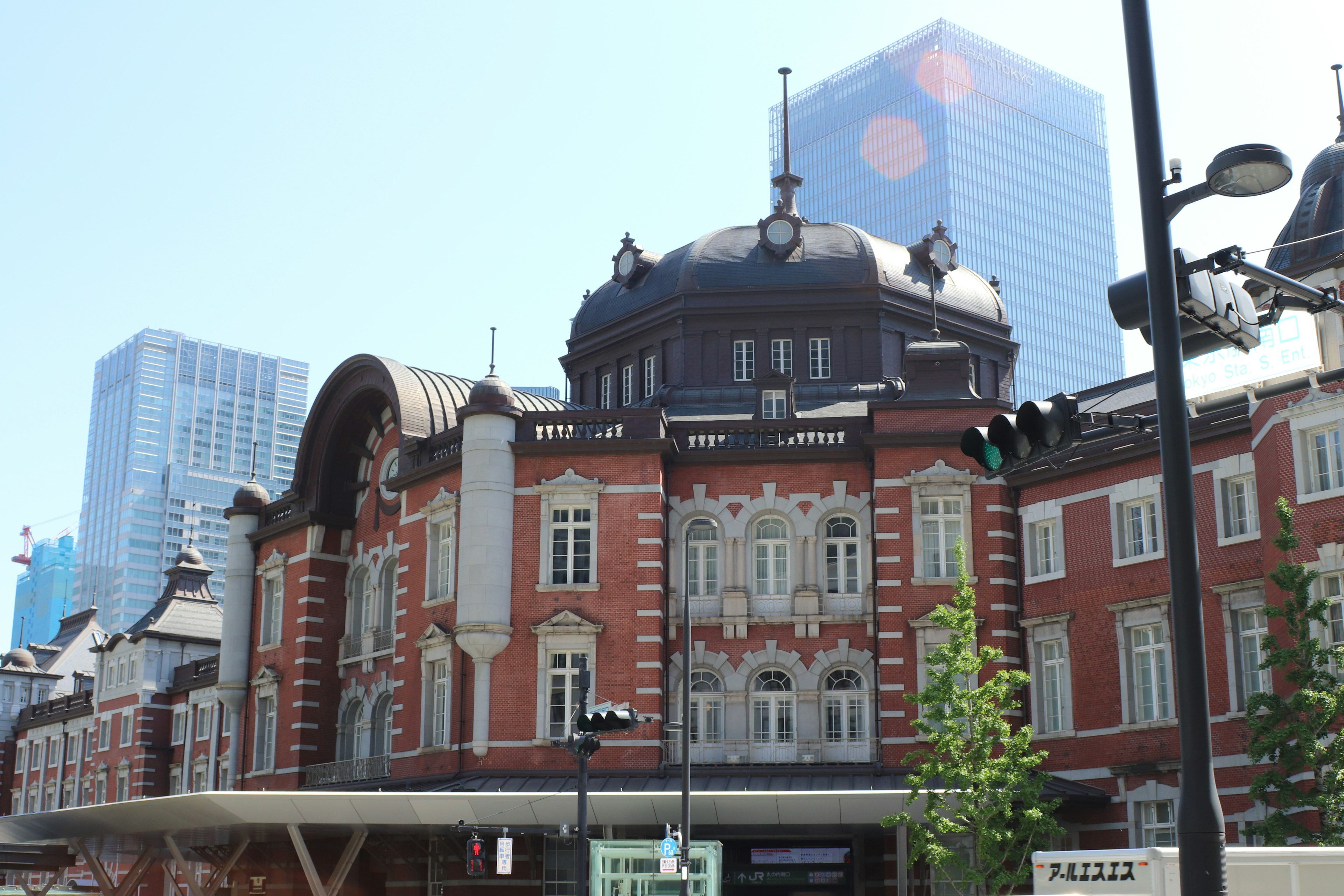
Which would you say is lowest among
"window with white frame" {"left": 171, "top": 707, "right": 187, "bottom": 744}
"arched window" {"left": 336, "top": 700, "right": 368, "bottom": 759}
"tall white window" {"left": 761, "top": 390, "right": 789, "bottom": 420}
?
"arched window" {"left": 336, "top": 700, "right": 368, "bottom": 759}

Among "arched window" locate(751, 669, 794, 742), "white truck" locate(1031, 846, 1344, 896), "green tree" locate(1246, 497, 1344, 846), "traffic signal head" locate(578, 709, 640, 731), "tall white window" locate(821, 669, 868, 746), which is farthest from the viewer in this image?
"arched window" locate(751, 669, 794, 742)

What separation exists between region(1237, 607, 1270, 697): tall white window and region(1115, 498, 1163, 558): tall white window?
9.33 feet

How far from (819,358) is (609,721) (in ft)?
76.6

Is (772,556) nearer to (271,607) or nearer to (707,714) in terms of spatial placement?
(707,714)

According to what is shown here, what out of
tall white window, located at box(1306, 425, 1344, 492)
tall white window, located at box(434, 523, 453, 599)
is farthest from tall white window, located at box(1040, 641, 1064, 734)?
tall white window, located at box(434, 523, 453, 599)

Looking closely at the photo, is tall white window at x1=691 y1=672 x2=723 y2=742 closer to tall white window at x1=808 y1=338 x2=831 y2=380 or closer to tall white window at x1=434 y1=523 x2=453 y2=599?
tall white window at x1=434 y1=523 x2=453 y2=599

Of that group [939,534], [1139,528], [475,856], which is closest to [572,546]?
[939,534]

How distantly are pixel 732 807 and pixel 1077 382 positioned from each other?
127860 mm

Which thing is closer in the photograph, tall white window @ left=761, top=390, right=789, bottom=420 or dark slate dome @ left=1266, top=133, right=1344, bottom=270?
dark slate dome @ left=1266, top=133, right=1344, bottom=270

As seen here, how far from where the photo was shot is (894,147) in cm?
15125

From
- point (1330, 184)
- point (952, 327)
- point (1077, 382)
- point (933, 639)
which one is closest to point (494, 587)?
point (933, 639)

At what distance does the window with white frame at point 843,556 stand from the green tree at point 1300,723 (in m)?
12.6

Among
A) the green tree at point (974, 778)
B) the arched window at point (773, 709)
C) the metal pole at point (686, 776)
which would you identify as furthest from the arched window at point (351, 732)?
the green tree at point (974, 778)

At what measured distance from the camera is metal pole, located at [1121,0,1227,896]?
363 inches
